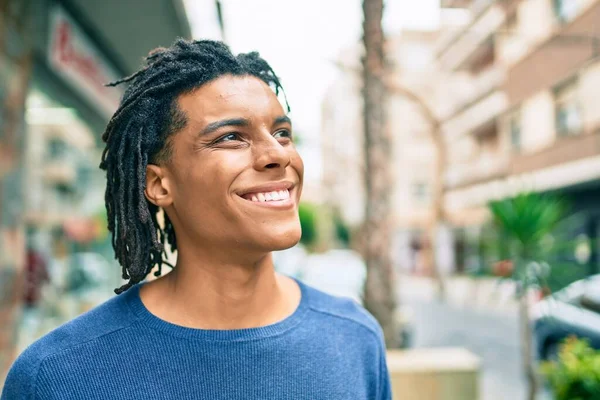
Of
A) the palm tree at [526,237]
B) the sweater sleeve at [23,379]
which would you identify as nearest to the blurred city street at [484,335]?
the palm tree at [526,237]

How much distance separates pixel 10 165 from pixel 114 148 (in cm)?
285

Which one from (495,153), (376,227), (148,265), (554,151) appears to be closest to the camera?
(148,265)

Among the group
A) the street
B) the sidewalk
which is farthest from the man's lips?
the sidewalk

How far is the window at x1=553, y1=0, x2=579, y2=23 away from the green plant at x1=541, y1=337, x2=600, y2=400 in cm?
1333

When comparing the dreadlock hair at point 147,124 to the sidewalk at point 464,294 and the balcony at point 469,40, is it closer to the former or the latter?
the sidewalk at point 464,294

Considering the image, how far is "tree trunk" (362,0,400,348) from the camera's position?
5453 millimetres

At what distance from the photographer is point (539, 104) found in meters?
17.7

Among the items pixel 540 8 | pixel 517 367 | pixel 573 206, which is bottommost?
pixel 517 367

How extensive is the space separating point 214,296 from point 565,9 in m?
17.3

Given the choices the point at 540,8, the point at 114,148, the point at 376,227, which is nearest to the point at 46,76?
the point at 376,227

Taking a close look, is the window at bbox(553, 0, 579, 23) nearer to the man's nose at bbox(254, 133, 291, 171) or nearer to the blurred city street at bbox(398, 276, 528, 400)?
the blurred city street at bbox(398, 276, 528, 400)

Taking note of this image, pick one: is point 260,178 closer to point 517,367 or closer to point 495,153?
point 517,367

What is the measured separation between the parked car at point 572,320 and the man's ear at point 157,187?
19.9 feet

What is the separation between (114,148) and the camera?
1.70 m
